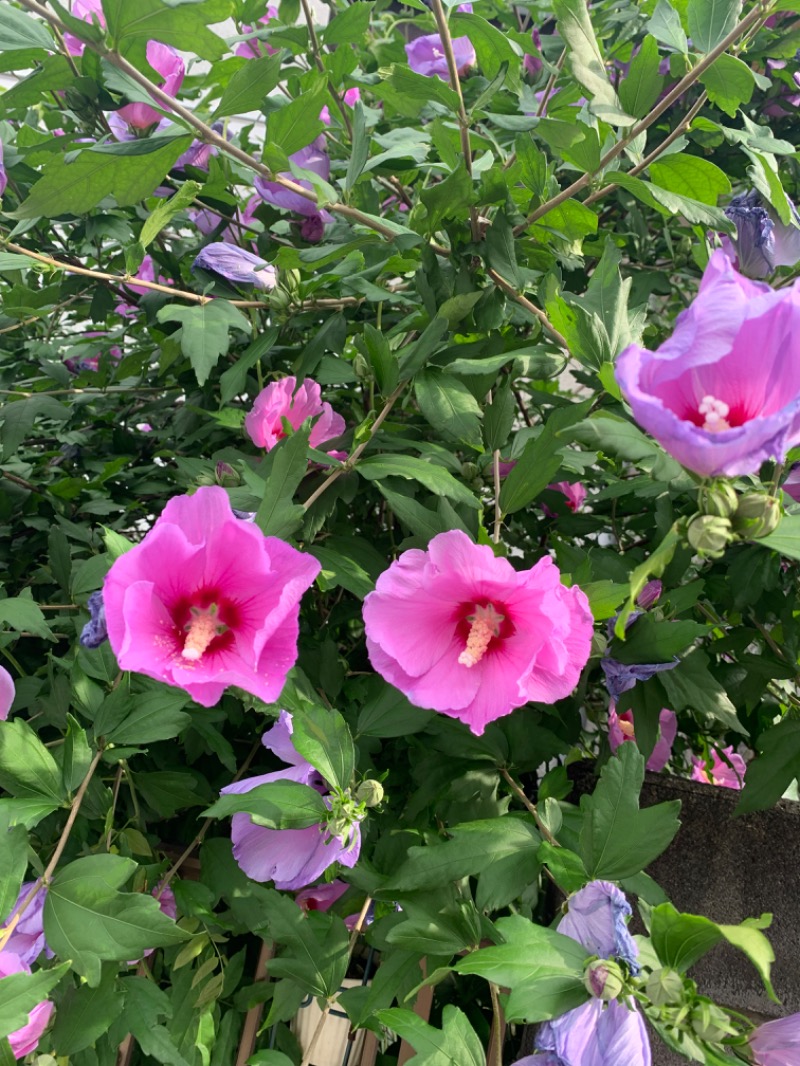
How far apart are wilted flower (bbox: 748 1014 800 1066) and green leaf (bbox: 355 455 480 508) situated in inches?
17.7

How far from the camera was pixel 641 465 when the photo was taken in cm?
61

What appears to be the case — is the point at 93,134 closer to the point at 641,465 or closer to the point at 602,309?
the point at 602,309

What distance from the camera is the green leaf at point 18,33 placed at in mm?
784

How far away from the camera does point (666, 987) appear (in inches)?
20.1

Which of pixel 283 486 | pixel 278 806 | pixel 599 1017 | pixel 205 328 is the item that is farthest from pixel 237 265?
pixel 599 1017

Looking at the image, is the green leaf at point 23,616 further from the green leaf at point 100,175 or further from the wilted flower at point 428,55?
the wilted flower at point 428,55

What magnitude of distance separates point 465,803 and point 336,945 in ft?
0.58

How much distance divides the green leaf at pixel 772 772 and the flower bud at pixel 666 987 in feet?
1.04

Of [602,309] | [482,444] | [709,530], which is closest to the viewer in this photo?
[709,530]

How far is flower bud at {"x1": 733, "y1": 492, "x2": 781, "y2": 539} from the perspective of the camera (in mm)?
470

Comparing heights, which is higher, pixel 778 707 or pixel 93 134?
pixel 93 134

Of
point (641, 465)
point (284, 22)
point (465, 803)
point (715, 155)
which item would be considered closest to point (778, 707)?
point (465, 803)

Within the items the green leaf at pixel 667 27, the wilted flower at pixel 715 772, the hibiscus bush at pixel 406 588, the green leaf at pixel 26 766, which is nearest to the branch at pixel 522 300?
the hibiscus bush at pixel 406 588

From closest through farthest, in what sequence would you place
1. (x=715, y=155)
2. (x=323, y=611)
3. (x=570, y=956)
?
(x=570, y=956)
(x=323, y=611)
(x=715, y=155)
